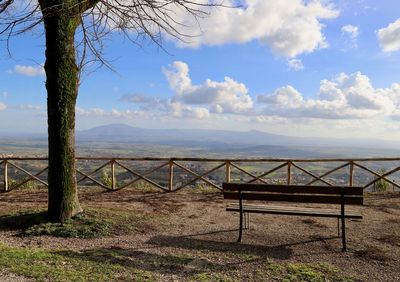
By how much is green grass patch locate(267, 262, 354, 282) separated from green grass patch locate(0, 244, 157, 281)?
4.81 ft

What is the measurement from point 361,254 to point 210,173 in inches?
281

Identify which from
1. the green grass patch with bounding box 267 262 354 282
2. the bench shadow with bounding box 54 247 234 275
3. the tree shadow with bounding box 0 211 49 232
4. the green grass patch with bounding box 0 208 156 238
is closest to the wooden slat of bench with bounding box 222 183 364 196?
the green grass patch with bounding box 267 262 354 282

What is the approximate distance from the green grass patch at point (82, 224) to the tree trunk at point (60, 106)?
0.87 feet

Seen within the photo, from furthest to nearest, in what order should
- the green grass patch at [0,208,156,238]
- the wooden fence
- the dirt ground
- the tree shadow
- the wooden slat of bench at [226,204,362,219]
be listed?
1. the wooden fence
2. the tree shadow
3. the green grass patch at [0,208,156,238]
4. the wooden slat of bench at [226,204,362,219]
5. the dirt ground

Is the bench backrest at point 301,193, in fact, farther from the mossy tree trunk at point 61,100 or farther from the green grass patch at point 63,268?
the mossy tree trunk at point 61,100

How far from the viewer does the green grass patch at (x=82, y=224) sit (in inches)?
266

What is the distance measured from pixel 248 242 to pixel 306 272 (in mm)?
1645

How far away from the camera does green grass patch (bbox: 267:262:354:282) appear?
15.7 ft

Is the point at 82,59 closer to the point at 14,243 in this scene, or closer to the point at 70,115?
the point at 70,115

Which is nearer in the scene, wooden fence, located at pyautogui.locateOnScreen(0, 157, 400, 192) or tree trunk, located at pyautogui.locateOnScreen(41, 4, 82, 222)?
tree trunk, located at pyautogui.locateOnScreen(41, 4, 82, 222)

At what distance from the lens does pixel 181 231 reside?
23.5 ft

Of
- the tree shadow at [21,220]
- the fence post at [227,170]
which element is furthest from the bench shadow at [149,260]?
the fence post at [227,170]

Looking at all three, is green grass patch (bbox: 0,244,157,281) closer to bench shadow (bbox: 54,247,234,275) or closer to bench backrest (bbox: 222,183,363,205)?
bench shadow (bbox: 54,247,234,275)

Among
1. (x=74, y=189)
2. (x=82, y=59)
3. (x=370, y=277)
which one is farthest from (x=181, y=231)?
(x=82, y=59)
